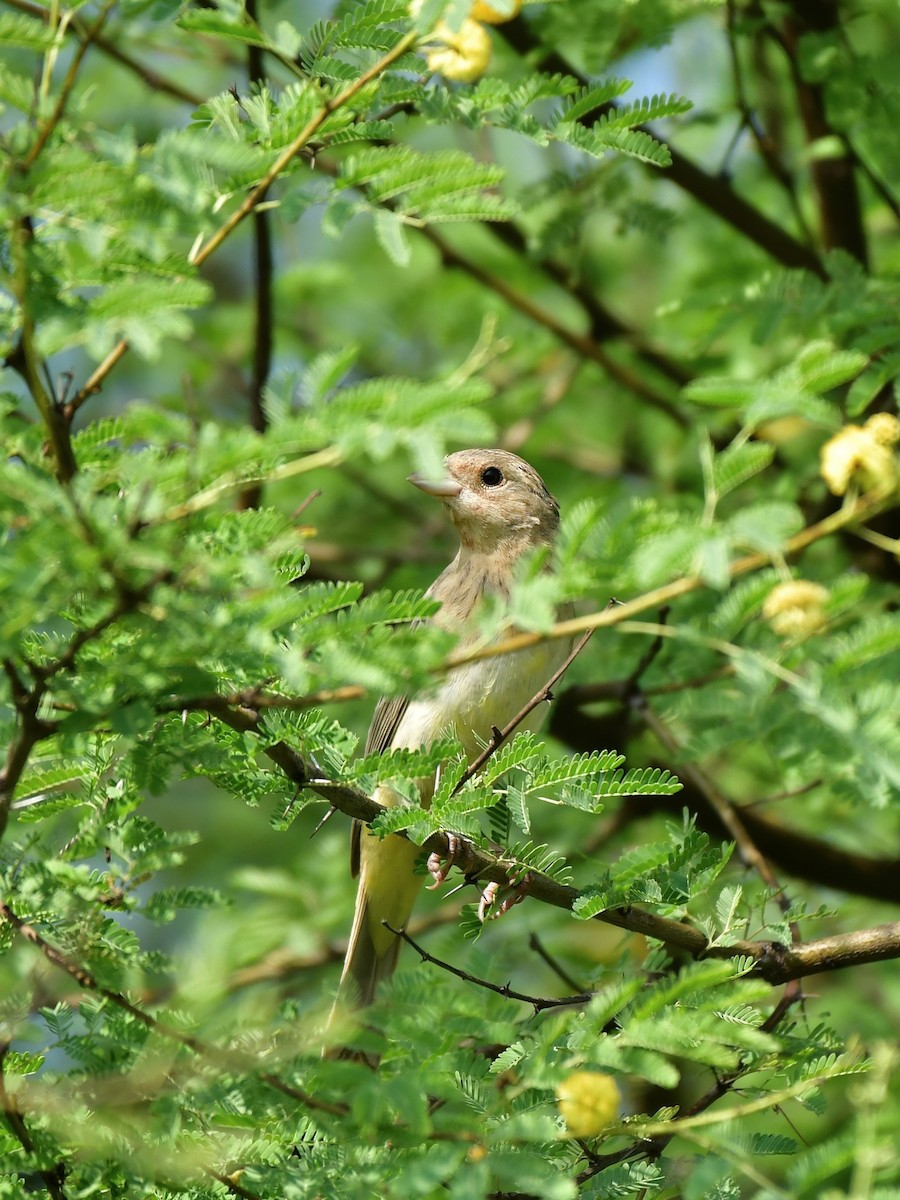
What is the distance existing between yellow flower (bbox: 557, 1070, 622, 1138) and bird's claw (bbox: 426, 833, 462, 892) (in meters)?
0.97

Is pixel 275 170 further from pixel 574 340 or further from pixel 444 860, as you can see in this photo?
pixel 574 340

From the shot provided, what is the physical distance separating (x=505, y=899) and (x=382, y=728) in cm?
189

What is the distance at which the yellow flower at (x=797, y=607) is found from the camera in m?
2.71

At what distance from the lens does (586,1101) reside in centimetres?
316

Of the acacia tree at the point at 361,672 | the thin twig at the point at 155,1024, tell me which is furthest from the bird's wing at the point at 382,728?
the thin twig at the point at 155,1024

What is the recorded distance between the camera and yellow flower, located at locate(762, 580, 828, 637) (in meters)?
2.71

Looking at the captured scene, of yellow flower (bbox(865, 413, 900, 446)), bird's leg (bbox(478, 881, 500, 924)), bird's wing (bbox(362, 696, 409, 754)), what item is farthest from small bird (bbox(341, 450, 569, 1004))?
yellow flower (bbox(865, 413, 900, 446))

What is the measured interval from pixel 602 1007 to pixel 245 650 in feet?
3.62

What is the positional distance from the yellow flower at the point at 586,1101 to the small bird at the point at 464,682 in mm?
2199

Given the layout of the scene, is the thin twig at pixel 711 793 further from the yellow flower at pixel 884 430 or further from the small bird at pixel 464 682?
the yellow flower at pixel 884 430

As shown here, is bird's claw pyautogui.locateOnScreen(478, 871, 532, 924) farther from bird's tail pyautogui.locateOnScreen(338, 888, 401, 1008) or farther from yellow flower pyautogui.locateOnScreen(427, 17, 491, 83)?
yellow flower pyautogui.locateOnScreen(427, 17, 491, 83)

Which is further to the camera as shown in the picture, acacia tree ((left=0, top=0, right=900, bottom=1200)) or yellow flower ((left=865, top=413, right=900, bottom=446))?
yellow flower ((left=865, top=413, right=900, bottom=446))

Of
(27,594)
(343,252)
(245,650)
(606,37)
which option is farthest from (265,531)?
(343,252)

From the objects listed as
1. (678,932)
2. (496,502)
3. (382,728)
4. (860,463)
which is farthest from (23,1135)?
(496,502)
